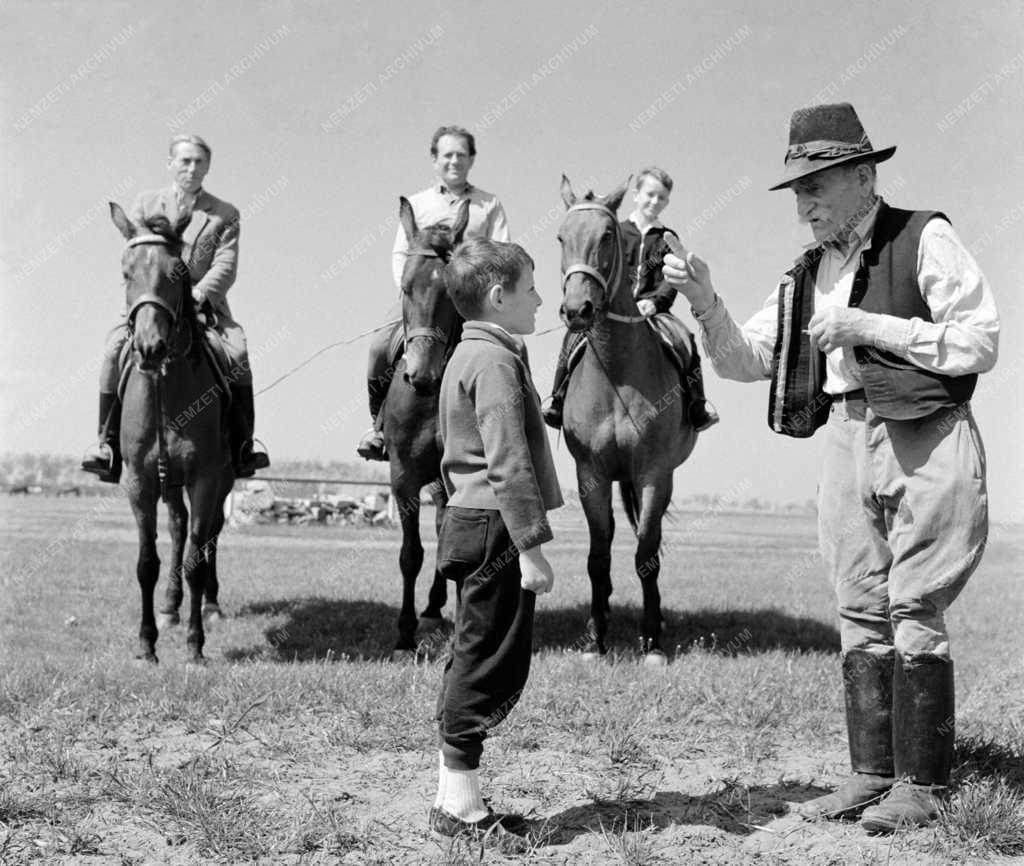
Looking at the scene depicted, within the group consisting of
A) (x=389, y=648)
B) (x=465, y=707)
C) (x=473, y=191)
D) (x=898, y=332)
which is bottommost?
(x=389, y=648)

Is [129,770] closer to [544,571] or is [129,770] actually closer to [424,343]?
[544,571]

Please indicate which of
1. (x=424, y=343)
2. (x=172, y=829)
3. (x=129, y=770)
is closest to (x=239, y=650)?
(x=424, y=343)

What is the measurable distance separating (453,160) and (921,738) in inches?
230

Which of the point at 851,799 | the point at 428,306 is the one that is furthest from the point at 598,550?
the point at 851,799

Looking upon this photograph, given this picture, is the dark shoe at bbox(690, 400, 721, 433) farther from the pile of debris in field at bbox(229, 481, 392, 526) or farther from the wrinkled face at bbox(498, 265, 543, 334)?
the pile of debris in field at bbox(229, 481, 392, 526)

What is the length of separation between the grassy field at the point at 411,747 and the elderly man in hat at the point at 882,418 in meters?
0.36

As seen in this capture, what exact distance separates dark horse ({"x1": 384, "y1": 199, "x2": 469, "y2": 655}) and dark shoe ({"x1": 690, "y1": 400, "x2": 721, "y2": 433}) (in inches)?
84.6

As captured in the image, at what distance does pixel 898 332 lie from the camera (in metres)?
3.72

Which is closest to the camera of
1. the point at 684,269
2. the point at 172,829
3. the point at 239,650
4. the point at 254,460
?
the point at 172,829

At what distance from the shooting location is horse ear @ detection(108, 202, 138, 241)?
288 inches

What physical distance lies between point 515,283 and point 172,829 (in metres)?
2.40

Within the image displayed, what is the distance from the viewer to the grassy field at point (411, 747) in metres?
3.67

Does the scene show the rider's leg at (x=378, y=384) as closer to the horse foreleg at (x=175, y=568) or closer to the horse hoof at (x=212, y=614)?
the horse foreleg at (x=175, y=568)

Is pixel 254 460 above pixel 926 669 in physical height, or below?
above
